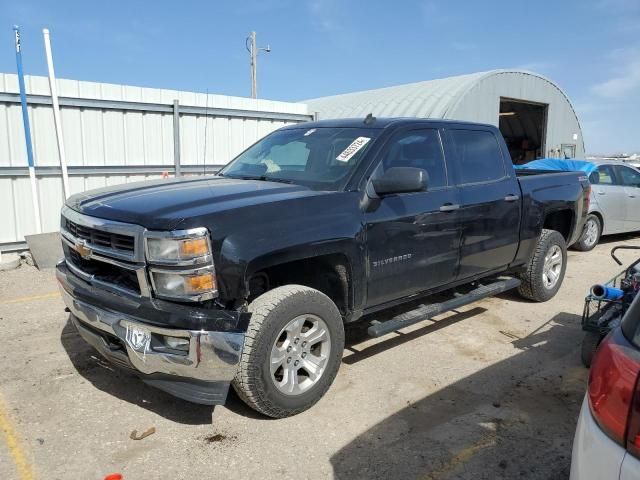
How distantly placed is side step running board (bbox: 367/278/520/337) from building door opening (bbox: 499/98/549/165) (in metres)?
16.4

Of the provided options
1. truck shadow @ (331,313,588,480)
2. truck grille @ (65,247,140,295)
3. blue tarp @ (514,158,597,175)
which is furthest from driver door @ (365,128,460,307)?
blue tarp @ (514,158,597,175)

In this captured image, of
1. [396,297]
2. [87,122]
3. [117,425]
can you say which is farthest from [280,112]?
[117,425]

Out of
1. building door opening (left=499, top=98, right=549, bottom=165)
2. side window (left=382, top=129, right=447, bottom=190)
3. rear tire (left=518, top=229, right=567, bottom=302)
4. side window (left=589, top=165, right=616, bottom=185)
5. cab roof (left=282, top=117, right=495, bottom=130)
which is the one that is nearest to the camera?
side window (left=382, top=129, right=447, bottom=190)

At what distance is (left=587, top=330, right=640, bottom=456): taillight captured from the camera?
60.1 inches

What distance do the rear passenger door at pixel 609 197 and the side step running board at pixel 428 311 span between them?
555cm

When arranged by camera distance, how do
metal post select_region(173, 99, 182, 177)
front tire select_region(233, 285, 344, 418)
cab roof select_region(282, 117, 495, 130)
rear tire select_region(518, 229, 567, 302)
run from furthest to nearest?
metal post select_region(173, 99, 182, 177) → rear tire select_region(518, 229, 567, 302) → cab roof select_region(282, 117, 495, 130) → front tire select_region(233, 285, 344, 418)

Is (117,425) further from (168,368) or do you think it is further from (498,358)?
(498,358)

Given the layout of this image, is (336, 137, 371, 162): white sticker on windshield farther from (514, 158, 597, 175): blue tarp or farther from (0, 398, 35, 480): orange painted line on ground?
(514, 158, 597, 175): blue tarp

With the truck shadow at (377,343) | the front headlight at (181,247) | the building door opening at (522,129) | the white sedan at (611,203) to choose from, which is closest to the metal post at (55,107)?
the truck shadow at (377,343)

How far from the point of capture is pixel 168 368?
296 centimetres

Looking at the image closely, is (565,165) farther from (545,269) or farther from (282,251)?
(282,251)

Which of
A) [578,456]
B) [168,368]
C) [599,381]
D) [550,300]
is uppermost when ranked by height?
[599,381]

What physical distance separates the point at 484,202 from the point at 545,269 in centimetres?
179

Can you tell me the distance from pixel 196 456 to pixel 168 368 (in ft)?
1.80
